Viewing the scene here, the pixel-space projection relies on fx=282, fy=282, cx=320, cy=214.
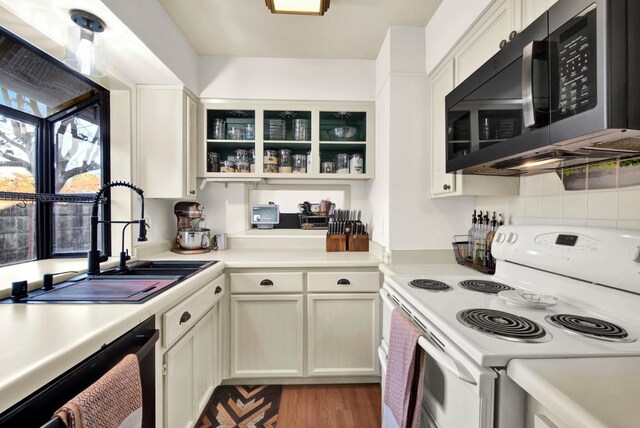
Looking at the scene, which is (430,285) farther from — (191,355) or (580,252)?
(191,355)

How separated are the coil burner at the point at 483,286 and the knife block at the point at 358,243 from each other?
988 millimetres

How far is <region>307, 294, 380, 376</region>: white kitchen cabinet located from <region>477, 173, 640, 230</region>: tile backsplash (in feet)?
3.16

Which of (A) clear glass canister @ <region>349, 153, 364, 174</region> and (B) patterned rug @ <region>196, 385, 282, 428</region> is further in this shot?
(A) clear glass canister @ <region>349, 153, 364, 174</region>

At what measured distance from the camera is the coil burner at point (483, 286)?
1176 mm

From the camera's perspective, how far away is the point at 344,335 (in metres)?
1.86

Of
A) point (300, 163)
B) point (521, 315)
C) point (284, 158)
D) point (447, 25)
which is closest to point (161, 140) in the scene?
point (284, 158)

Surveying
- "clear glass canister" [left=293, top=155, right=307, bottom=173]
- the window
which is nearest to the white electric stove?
"clear glass canister" [left=293, top=155, right=307, bottom=173]

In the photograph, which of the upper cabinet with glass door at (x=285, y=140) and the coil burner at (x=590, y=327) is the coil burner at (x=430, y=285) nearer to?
the coil burner at (x=590, y=327)

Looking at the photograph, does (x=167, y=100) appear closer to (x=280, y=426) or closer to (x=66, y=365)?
(x=66, y=365)

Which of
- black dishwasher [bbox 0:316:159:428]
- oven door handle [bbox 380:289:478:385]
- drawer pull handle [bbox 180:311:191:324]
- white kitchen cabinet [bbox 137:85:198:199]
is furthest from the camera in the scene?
white kitchen cabinet [bbox 137:85:198:199]

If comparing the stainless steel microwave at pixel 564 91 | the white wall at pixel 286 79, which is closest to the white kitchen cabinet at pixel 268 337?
the stainless steel microwave at pixel 564 91

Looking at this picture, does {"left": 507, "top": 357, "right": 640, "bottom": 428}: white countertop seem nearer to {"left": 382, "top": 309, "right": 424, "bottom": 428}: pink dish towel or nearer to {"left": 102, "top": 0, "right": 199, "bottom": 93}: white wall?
{"left": 382, "top": 309, "right": 424, "bottom": 428}: pink dish towel

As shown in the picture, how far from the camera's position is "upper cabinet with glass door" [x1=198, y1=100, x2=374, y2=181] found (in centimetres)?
221

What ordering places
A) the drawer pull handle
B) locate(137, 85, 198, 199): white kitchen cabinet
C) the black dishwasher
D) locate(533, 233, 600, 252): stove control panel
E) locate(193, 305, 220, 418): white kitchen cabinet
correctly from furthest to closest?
locate(137, 85, 198, 199): white kitchen cabinet → locate(193, 305, 220, 418): white kitchen cabinet → the drawer pull handle → locate(533, 233, 600, 252): stove control panel → the black dishwasher
